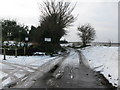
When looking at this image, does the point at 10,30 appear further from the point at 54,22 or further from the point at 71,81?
the point at 71,81

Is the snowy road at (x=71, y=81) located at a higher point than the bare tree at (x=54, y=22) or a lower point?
lower

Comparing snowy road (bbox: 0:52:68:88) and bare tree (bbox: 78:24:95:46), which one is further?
bare tree (bbox: 78:24:95:46)

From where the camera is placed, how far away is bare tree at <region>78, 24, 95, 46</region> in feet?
184

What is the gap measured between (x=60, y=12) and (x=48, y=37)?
32.0 feet

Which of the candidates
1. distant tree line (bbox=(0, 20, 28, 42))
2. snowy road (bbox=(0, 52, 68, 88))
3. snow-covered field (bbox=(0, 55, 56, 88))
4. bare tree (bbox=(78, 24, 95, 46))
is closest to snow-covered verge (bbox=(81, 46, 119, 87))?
snowy road (bbox=(0, 52, 68, 88))

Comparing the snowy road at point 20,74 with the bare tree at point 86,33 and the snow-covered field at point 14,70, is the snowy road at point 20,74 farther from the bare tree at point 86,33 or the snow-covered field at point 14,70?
the bare tree at point 86,33

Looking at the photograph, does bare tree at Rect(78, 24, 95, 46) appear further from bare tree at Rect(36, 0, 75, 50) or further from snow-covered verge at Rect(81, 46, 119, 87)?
snow-covered verge at Rect(81, 46, 119, 87)

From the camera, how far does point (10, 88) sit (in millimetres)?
6723

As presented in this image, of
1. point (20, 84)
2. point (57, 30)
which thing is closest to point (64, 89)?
point (20, 84)

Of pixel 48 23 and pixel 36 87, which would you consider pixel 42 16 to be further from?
pixel 36 87

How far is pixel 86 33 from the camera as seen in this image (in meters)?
56.3

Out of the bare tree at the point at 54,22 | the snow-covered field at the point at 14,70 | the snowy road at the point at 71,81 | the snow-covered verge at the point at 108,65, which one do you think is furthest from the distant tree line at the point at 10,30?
the snowy road at the point at 71,81

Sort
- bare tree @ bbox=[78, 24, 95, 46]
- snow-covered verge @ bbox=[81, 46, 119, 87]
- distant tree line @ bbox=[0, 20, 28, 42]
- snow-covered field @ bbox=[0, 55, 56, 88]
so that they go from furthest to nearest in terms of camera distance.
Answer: bare tree @ bbox=[78, 24, 95, 46] < distant tree line @ bbox=[0, 20, 28, 42] < snow-covered verge @ bbox=[81, 46, 119, 87] < snow-covered field @ bbox=[0, 55, 56, 88]

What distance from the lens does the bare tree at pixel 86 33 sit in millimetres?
56225
